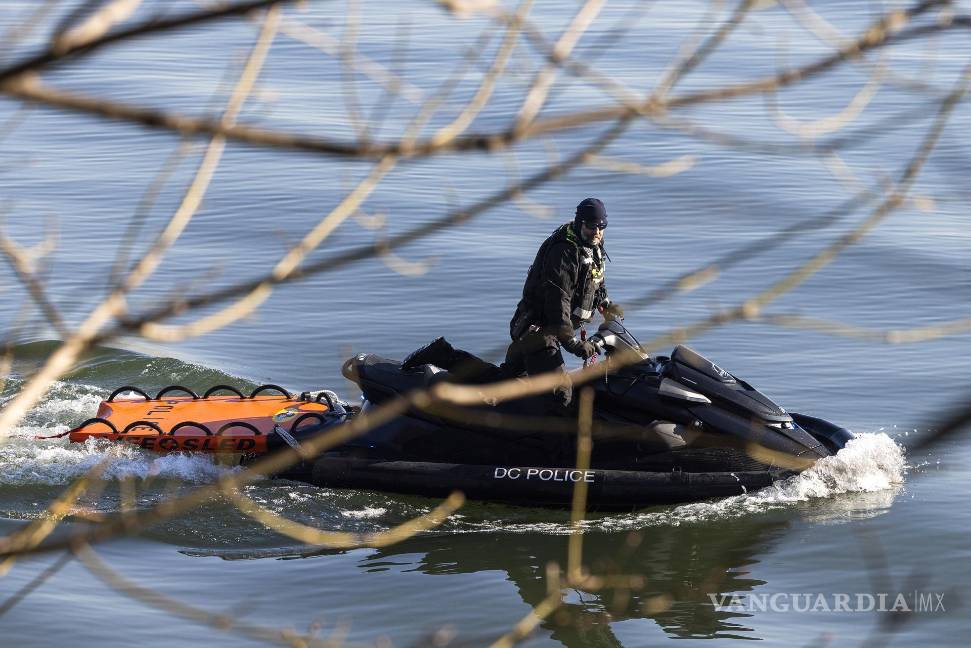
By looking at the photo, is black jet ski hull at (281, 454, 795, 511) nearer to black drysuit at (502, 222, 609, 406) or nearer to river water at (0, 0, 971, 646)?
river water at (0, 0, 971, 646)

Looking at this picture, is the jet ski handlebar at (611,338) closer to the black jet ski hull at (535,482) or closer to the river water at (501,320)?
Result: the river water at (501,320)

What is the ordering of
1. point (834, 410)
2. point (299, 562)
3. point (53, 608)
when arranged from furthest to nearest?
point (834, 410) → point (299, 562) → point (53, 608)

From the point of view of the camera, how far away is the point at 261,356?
12.2m

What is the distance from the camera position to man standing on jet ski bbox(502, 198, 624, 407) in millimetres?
7805

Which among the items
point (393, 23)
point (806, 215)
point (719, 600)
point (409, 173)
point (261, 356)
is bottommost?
point (719, 600)

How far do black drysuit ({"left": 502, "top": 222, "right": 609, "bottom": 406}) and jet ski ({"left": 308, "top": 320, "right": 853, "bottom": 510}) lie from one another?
0.20 metres

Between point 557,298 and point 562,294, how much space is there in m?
0.04

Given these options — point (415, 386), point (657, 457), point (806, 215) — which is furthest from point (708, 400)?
point (806, 215)

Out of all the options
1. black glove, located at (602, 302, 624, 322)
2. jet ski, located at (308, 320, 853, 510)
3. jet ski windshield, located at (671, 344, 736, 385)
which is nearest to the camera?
black glove, located at (602, 302, 624, 322)

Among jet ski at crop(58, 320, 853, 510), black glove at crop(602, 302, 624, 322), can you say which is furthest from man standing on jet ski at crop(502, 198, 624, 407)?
black glove at crop(602, 302, 624, 322)

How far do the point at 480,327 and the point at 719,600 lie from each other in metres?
5.45

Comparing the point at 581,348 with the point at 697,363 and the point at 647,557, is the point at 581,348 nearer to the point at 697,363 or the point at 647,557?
the point at 697,363

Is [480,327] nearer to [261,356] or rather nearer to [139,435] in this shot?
[261,356]

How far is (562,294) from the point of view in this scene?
25.9 ft
